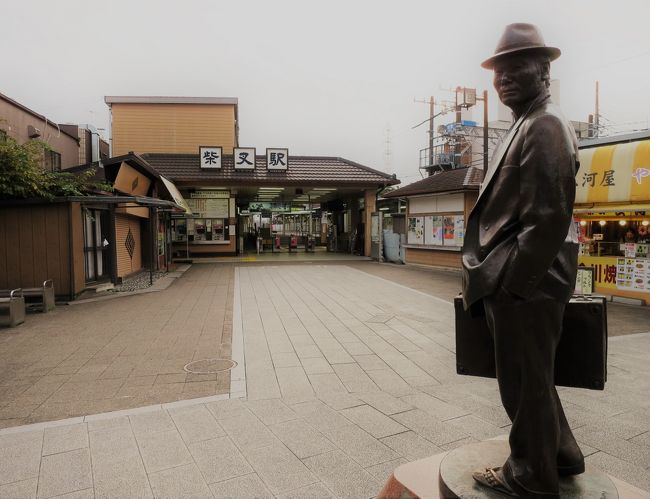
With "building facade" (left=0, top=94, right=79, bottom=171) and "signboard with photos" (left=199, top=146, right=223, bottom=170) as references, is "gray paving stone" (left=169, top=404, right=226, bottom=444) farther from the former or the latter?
"signboard with photos" (left=199, top=146, right=223, bottom=170)

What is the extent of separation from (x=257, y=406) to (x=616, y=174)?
9576 millimetres

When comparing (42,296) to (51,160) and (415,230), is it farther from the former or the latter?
(415,230)

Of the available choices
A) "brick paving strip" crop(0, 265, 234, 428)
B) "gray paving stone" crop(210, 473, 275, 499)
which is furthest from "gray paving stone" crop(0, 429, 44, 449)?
"gray paving stone" crop(210, 473, 275, 499)

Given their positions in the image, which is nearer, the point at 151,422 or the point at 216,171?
the point at 151,422

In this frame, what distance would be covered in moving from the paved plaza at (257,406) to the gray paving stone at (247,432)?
2cm

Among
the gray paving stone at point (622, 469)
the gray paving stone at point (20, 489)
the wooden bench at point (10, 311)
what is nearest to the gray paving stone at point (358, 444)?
the gray paving stone at point (622, 469)

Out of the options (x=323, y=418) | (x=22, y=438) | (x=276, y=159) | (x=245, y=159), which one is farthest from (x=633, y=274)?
(x=245, y=159)

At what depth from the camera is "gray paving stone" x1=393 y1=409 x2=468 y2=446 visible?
3.60 m

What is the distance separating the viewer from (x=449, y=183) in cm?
1688

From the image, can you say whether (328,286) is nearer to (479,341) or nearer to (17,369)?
(17,369)

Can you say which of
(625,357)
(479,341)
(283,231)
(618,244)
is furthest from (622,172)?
(283,231)

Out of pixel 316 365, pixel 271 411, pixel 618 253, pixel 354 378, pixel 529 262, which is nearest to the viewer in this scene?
pixel 529 262

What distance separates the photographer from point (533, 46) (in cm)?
212

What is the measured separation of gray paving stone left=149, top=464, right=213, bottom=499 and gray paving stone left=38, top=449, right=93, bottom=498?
441mm
